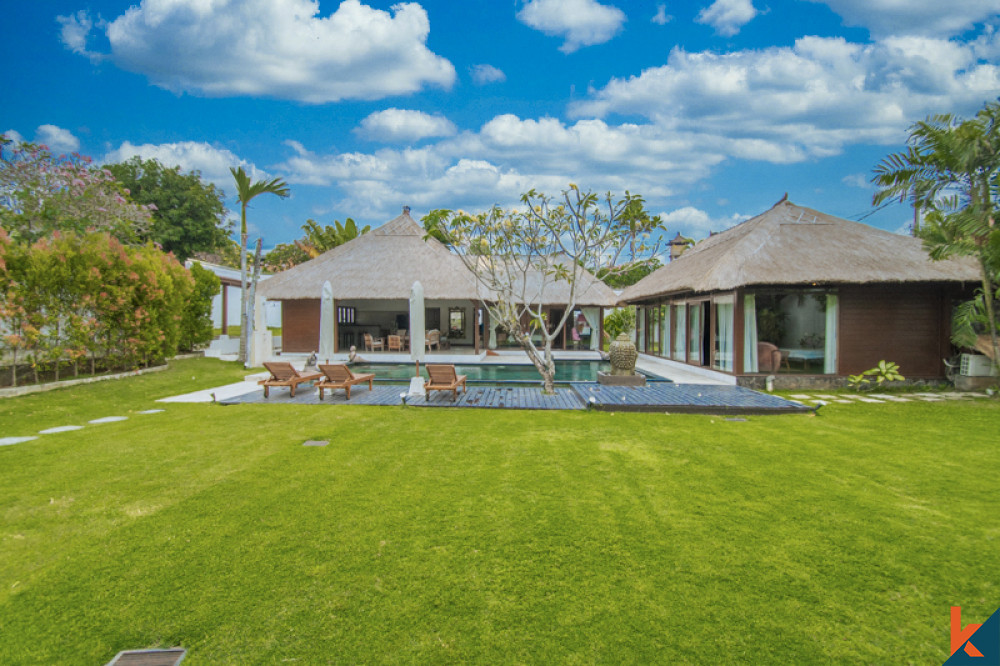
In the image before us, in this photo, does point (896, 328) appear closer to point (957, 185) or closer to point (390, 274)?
point (957, 185)

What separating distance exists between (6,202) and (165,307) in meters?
9.50

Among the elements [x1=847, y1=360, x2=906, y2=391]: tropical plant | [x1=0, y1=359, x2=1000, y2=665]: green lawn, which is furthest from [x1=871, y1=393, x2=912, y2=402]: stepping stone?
[x1=0, y1=359, x2=1000, y2=665]: green lawn

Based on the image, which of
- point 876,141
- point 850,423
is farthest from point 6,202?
point 876,141

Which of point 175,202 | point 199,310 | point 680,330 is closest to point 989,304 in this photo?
point 680,330

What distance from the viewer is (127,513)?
13.9ft

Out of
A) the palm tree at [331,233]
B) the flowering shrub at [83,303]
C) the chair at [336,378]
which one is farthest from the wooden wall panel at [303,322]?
the palm tree at [331,233]

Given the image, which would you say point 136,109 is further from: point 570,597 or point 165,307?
point 570,597

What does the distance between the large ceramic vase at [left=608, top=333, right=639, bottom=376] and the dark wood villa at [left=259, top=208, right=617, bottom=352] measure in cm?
532

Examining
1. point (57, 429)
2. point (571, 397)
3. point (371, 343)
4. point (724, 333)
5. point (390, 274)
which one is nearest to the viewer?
point (57, 429)

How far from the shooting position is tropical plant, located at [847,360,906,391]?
11.2m

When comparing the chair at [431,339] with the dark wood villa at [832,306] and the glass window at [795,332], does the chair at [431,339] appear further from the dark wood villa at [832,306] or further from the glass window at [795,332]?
the glass window at [795,332]

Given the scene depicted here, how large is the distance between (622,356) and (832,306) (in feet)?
17.6

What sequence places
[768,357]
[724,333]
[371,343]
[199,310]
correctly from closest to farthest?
[768,357] → [724,333] → [199,310] → [371,343]

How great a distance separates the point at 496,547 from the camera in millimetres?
3611
